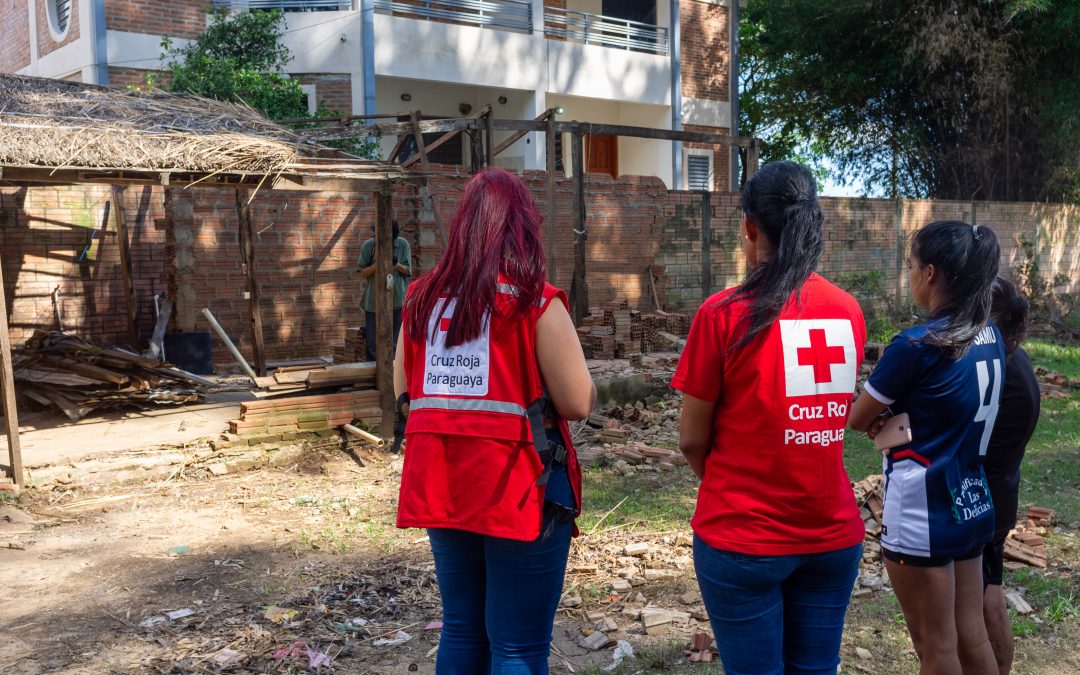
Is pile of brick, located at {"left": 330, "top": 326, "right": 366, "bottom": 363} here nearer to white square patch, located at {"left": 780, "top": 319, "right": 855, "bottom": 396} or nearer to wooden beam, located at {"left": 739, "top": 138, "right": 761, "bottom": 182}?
wooden beam, located at {"left": 739, "top": 138, "right": 761, "bottom": 182}

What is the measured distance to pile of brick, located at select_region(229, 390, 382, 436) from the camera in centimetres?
803

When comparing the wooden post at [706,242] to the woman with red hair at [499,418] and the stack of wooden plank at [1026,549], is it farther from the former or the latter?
the woman with red hair at [499,418]

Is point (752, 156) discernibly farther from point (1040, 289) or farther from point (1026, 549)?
point (1026, 549)

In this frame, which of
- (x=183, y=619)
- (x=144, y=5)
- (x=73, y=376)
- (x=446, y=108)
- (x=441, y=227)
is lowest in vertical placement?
(x=183, y=619)

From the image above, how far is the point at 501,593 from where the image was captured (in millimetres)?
2598

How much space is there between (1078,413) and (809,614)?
8.65 meters

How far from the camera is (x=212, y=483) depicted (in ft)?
24.5

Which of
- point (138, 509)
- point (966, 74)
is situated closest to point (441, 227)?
point (138, 509)

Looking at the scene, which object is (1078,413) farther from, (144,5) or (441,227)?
(144,5)

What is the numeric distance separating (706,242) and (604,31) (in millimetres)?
8816

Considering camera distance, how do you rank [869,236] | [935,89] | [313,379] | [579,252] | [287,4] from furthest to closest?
1. [935,89]
2. [869,236]
3. [287,4]
4. [579,252]
5. [313,379]

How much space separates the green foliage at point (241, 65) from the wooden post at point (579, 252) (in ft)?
15.3

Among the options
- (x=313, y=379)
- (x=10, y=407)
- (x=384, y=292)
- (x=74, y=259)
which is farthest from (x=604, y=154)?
(x=10, y=407)

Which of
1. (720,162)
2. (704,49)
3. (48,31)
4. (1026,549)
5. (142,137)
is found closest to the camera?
(1026,549)
